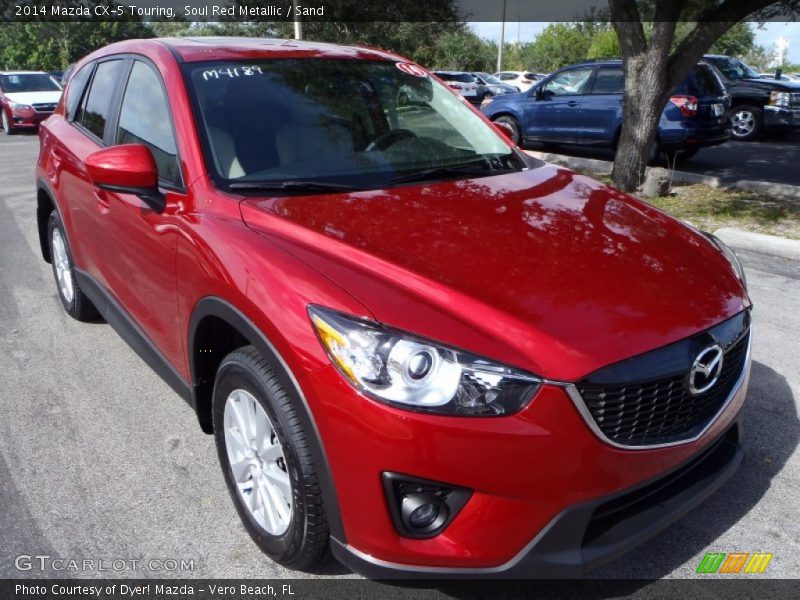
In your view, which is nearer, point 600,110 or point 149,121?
point 149,121

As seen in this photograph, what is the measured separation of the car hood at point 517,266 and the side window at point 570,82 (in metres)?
9.81

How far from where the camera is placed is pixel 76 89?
449 centimetres

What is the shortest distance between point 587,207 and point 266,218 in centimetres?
132

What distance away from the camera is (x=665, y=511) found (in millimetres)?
2191

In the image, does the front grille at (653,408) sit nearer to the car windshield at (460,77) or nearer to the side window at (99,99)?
the side window at (99,99)

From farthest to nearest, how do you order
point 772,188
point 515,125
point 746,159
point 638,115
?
1. point 515,125
2. point 746,159
3. point 772,188
4. point 638,115

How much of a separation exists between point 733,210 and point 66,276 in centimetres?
663

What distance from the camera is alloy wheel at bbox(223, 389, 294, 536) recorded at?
233cm

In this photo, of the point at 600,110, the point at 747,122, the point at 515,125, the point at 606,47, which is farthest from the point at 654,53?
the point at 606,47

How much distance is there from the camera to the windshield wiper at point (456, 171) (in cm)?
304

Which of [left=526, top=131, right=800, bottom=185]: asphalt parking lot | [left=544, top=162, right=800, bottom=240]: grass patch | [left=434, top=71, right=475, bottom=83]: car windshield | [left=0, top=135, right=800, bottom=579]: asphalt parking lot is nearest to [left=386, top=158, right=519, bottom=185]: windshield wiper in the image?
[left=0, top=135, right=800, bottom=579]: asphalt parking lot

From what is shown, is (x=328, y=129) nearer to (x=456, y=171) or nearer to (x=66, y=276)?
(x=456, y=171)

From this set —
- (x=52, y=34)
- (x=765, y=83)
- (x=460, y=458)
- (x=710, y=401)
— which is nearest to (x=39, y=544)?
(x=460, y=458)

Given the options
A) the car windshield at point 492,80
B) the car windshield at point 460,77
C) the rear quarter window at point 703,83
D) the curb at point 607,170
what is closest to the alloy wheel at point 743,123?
the rear quarter window at point 703,83
